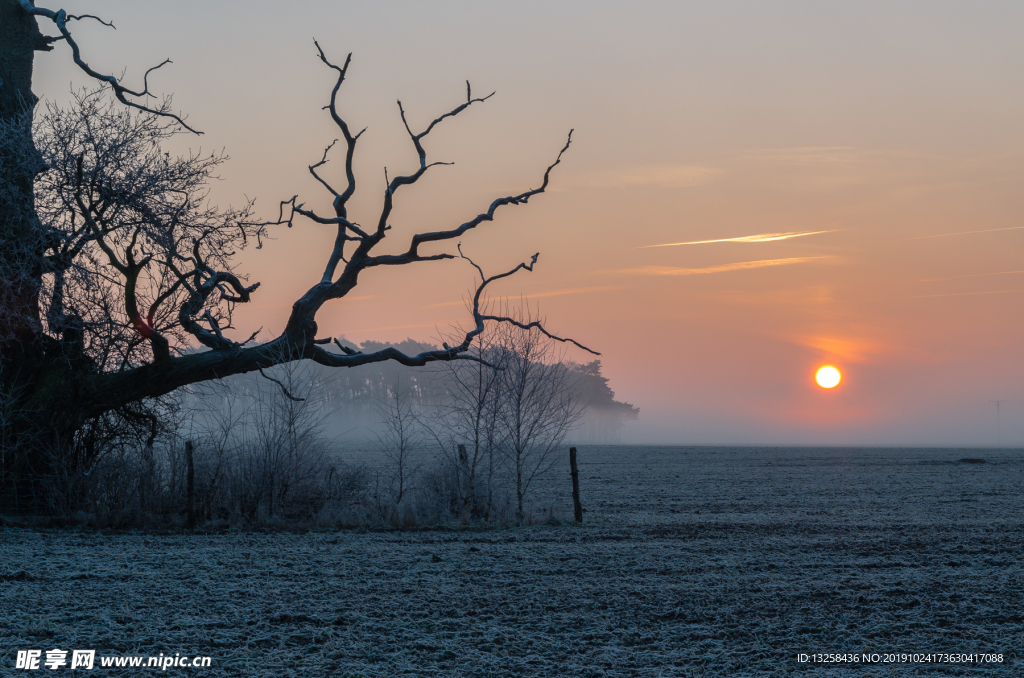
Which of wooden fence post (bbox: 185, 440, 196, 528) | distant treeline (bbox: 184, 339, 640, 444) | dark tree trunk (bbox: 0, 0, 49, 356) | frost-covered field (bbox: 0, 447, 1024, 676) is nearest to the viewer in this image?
frost-covered field (bbox: 0, 447, 1024, 676)

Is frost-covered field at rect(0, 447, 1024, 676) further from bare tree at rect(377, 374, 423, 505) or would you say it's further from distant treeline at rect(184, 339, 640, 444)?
distant treeline at rect(184, 339, 640, 444)

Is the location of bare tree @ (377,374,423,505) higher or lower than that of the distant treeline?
lower

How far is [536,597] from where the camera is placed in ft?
29.8

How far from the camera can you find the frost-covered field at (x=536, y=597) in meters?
6.87

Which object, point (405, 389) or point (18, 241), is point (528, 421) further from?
point (405, 389)

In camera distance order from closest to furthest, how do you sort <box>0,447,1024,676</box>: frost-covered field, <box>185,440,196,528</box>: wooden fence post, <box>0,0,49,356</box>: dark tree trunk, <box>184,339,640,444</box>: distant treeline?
<box>0,447,1024,676</box>: frost-covered field, <box>185,440,196,528</box>: wooden fence post, <box>0,0,49,356</box>: dark tree trunk, <box>184,339,640,444</box>: distant treeline

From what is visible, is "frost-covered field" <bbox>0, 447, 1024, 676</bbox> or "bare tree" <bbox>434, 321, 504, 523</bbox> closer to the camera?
"frost-covered field" <bbox>0, 447, 1024, 676</bbox>

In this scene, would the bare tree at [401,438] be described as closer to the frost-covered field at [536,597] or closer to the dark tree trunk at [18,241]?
the frost-covered field at [536,597]

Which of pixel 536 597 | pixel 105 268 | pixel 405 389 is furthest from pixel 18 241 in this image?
pixel 405 389

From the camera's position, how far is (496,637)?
7426 millimetres

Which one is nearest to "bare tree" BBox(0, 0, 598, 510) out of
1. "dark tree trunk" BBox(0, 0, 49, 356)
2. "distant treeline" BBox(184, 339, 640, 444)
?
"dark tree trunk" BBox(0, 0, 49, 356)

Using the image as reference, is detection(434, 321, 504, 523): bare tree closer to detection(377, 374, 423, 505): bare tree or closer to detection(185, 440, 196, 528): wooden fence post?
detection(377, 374, 423, 505): bare tree

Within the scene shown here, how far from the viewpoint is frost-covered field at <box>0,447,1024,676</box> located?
22.5 ft

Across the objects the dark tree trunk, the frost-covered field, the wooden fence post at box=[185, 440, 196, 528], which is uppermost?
the dark tree trunk
